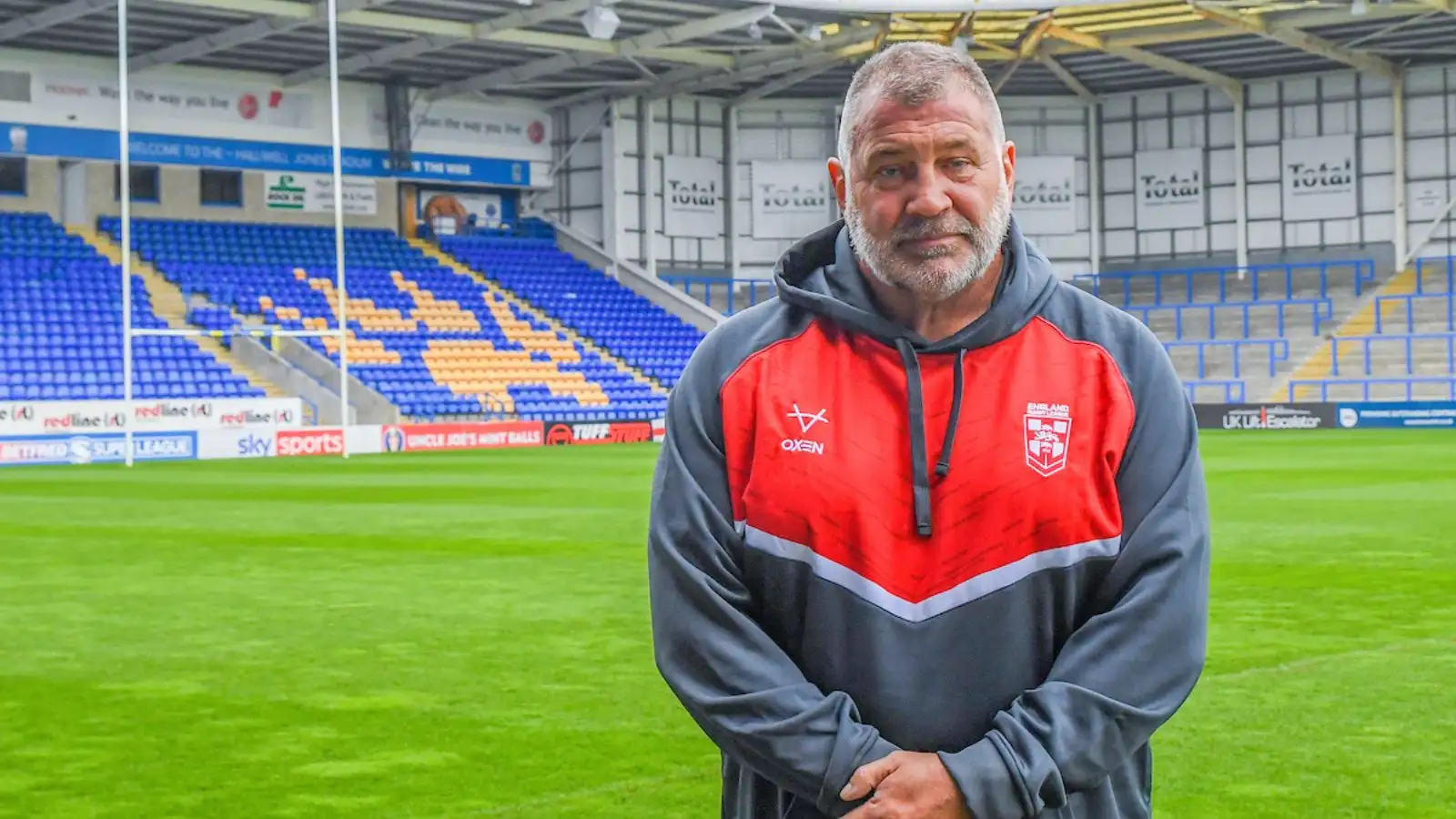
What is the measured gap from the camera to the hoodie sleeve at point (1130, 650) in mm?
2795

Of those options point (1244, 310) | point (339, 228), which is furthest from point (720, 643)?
point (1244, 310)

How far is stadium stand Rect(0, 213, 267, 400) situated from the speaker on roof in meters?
7.33

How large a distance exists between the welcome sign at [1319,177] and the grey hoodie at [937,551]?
43.7 m

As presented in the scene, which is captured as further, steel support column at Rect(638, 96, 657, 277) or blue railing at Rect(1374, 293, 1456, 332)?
steel support column at Rect(638, 96, 657, 277)

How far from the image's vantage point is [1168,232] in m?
46.1

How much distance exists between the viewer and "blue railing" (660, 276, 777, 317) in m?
46.5

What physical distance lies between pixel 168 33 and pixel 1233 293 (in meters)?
25.9

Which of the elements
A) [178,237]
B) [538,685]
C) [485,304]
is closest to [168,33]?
[178,237]

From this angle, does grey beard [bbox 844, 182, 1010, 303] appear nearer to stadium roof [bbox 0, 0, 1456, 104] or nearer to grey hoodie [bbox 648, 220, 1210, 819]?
grey hoodie [bbox 648, 220, 1210, 819]

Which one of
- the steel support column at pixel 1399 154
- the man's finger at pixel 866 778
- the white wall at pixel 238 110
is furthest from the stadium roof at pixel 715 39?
the man's finger at pixel 866 778

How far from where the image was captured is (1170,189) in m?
46.0

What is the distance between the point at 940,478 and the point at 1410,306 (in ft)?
139

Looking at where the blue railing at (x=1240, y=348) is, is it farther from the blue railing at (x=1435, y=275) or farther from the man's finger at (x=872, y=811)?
the man's finger at (x=872, y=811)

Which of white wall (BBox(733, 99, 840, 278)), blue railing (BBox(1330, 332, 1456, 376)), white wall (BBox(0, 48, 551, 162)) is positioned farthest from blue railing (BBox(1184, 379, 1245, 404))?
white wall (BBox(0, 48, 551, 162))
